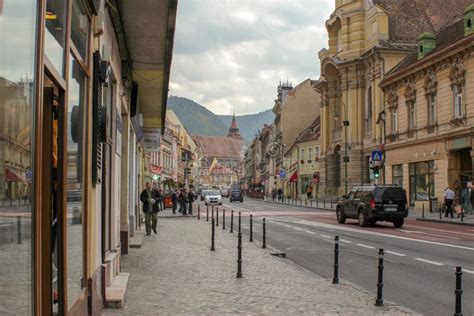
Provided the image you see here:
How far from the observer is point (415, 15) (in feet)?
194

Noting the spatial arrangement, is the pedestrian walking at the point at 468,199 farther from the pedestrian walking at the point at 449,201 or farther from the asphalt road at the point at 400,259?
the asphalt road at the point at 400,259

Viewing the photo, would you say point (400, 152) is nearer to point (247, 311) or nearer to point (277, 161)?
point (247, 311)

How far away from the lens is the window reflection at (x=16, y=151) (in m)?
2.71

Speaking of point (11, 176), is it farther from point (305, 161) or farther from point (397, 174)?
point (305, 161)

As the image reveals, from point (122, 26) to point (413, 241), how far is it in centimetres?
1299

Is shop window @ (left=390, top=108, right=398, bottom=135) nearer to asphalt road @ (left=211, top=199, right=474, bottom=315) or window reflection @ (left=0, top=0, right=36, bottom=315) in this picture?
asphalt road @ (left=211, top=199, right=474, bottom=315)

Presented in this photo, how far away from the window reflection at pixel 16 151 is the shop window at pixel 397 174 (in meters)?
43.8

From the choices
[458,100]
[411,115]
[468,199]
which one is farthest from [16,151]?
[411,115]

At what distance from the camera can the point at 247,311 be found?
303 inches

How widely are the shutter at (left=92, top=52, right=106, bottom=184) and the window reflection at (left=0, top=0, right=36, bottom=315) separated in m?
2.87

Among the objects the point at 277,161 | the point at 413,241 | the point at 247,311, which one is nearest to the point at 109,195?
the point at 247,311

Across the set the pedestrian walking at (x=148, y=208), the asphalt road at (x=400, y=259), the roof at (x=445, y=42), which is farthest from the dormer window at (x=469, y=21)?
the pedestrian walking at (x=148, y=208)

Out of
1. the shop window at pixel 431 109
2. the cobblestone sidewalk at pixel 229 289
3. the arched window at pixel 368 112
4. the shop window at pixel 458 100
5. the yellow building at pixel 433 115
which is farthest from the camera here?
the arched window at pixel 368 112

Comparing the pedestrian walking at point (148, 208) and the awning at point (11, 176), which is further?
the pedestrian walking at point (148, 208)
